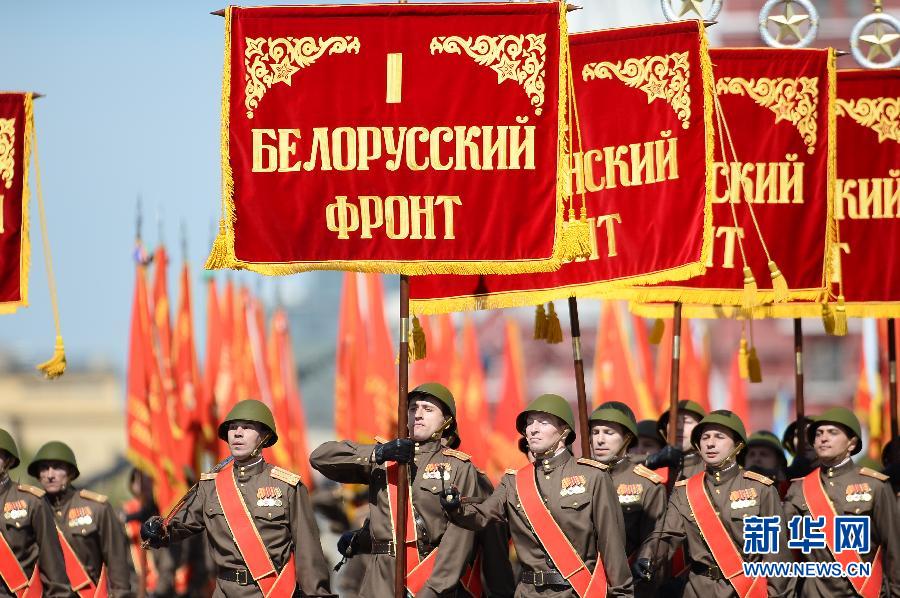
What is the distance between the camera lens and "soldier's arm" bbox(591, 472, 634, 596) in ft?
Answer: 37.0

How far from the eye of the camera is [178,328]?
24.8 meters

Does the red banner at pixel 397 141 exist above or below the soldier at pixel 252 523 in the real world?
above

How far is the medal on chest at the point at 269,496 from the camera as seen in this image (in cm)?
1189

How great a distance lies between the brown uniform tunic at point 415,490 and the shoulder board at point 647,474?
161 cm

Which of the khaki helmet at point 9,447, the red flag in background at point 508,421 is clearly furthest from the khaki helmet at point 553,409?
the red flag in background at point 508,421

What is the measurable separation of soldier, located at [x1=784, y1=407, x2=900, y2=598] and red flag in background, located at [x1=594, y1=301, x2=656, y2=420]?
1254cm

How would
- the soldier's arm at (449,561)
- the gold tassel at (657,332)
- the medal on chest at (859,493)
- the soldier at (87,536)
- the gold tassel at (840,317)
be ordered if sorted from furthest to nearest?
the gold tassel at (657,332), the gold tassel at (840,317), the soldier at (87,536), the medal on chest at (859,493), the soldier's arm at (449,561)

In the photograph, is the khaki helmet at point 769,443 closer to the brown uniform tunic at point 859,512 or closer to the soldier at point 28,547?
the brown uniform tunic at point 859,512

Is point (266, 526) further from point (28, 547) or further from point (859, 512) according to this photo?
point (859, 512)

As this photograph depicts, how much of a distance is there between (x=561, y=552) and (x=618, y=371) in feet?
50.6

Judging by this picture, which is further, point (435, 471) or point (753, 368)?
point (753, 368)

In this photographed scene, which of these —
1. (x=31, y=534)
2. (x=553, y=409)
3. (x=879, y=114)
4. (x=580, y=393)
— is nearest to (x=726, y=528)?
(x=580, y=393)

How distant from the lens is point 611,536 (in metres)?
11.4

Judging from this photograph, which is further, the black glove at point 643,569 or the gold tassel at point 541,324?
the gold tassel at point 541,324
